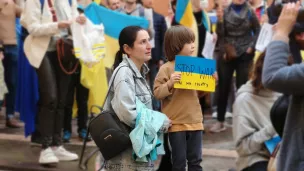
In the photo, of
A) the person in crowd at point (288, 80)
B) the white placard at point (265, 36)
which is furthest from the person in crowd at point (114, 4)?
the person in crowd at point (288, 80)

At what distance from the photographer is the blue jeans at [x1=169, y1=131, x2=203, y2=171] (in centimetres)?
372

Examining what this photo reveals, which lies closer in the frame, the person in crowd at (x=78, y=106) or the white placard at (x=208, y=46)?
the person in crowd at (x=78, y=106)

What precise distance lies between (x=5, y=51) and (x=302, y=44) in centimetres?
612

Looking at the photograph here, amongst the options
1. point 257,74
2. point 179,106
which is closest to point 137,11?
point 257,74

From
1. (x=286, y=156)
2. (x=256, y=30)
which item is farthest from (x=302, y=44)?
(x=256, y=30)

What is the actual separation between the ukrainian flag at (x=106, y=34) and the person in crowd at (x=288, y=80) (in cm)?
393

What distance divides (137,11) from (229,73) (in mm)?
1566

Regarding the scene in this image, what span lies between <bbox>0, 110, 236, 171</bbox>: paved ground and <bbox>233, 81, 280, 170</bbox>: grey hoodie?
1196 millimetres

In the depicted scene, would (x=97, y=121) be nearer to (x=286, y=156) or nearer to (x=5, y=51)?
(x=286, y=156)

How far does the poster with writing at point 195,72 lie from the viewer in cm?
354

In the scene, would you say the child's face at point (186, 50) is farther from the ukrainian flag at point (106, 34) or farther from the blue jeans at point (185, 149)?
the ukrainian flag at point (106, 34)

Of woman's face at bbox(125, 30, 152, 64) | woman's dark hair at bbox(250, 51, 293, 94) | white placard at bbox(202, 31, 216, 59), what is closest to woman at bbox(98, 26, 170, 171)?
woman's face at bbox(125, 30, 152, 64)

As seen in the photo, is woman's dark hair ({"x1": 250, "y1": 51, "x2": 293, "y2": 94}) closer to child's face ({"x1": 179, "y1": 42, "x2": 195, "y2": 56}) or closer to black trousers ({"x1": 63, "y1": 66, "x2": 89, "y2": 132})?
child's face ({"x1": 179, "y1": 42, "x2": 195, "y2": 56})

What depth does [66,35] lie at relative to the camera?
6102mm
